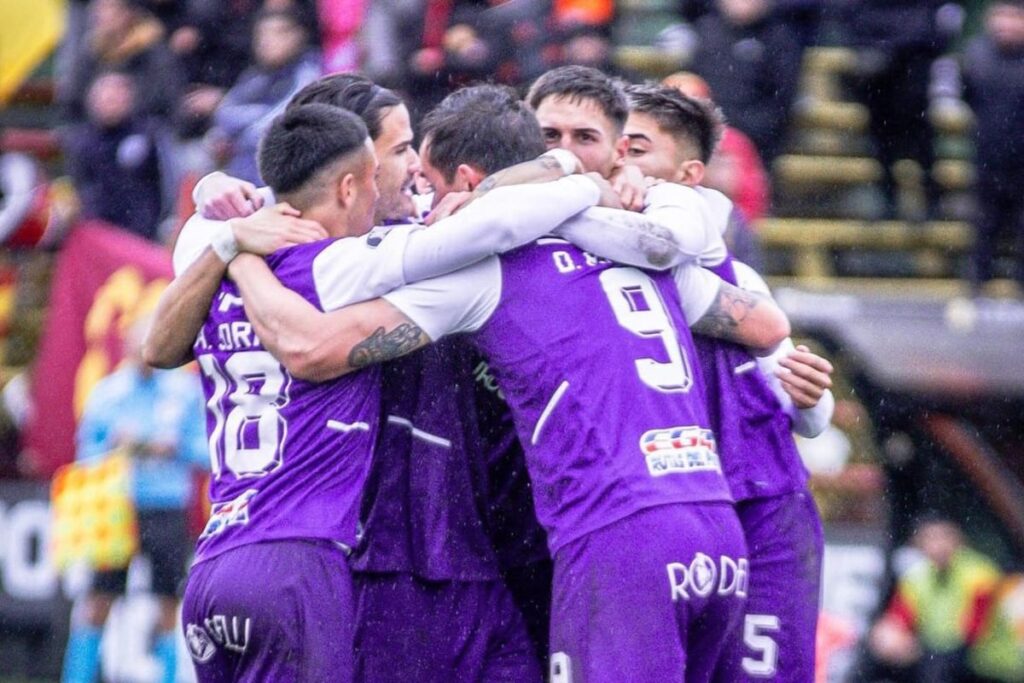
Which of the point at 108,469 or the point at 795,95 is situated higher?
the point at 795,95

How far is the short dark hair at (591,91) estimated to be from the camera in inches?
234

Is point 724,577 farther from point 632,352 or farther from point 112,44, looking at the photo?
point 112,44

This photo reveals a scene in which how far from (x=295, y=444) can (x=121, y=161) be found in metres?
8.29

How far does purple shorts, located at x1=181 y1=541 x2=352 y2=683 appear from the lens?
5266 mm

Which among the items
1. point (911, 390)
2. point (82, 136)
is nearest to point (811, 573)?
point (911, 390)

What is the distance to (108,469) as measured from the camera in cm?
1202

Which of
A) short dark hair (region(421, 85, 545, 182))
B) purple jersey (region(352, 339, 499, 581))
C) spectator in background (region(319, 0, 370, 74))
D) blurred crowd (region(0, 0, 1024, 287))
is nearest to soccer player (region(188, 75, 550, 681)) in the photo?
purple jersey (region(352, 339, 499, 581))

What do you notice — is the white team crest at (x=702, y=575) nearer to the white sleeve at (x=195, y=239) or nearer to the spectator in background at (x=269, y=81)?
the white sleeve at (x=195, y=239)

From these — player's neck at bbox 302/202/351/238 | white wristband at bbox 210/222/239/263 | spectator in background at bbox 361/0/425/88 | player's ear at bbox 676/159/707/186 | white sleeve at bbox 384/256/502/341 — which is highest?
spectator in background at bbox 361/0/425/88

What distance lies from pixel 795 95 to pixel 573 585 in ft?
24.6

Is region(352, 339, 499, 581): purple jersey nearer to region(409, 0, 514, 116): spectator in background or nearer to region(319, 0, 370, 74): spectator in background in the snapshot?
region(409, 0, 514, 116): spectator in background

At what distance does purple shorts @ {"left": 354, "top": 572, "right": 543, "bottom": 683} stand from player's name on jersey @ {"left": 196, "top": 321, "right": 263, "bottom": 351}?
0.76m

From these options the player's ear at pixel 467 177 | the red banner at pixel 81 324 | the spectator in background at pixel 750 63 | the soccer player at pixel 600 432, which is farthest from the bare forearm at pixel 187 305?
the red banner at pixel 81 324

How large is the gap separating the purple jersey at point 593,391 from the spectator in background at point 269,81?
6519 mm
